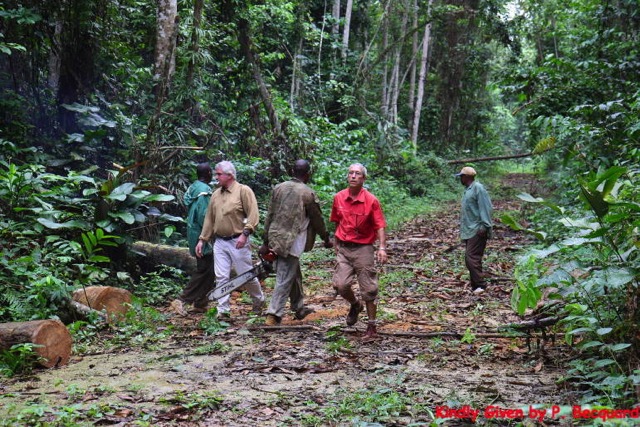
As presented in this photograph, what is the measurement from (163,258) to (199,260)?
174cm

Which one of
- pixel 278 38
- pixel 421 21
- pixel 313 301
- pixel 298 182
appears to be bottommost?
pixel 313 301

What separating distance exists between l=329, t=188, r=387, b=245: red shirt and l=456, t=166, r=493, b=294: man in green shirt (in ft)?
9.65

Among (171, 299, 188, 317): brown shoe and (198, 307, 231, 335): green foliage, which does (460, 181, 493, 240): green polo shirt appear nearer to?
(198, 307, 231, 335): green foliage

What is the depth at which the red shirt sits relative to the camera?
7.36 meters

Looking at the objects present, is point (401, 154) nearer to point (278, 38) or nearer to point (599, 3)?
point (278, 38)

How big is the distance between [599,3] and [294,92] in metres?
9.84

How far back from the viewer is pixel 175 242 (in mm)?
11750

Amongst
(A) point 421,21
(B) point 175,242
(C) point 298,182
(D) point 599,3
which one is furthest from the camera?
(A) point 421,21

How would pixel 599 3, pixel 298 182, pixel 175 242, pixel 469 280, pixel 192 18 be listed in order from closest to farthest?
1. pixel 298 182
2. pixel 469 280
3. pixel 175 242
4. pixel 192 18
5. pixel 599 3

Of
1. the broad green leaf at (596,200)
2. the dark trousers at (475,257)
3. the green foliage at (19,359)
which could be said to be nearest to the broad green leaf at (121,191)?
the green foliage at (19,359)

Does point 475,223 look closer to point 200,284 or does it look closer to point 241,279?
point 241,279

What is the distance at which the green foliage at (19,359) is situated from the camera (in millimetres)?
5907

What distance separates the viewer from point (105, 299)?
805cm

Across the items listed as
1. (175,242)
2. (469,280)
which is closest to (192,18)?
(175,242)
